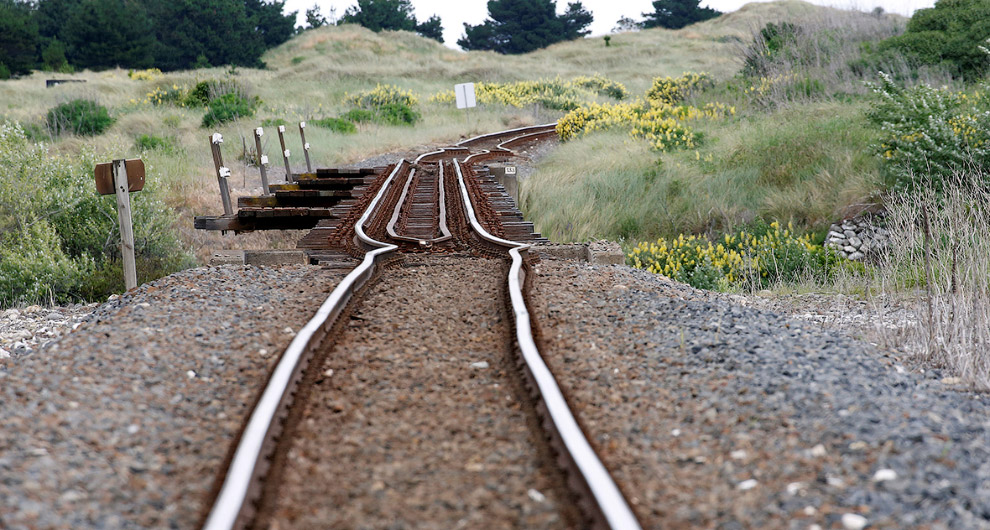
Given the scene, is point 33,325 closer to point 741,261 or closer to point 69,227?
point 69,227

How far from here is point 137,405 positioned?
3262mm

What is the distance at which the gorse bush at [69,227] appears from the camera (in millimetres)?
9438

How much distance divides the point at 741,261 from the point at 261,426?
7.32 metres

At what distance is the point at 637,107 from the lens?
22.9 meters

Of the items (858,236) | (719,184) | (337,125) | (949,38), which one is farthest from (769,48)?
(337,125)

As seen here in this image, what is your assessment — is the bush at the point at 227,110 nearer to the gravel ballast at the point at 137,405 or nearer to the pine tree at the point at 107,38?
the gravel ballast at the point at 137,405

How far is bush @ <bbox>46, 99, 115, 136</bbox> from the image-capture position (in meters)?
24.2

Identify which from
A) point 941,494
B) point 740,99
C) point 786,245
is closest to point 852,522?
point 941,494

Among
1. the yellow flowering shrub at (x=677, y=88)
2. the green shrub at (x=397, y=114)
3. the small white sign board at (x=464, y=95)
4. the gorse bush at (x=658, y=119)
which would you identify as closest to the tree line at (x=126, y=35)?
the green shrub at (x=397, y=114)

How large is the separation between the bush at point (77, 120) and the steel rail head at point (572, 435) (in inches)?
947

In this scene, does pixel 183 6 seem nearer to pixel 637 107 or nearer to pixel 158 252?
pixel 637 107

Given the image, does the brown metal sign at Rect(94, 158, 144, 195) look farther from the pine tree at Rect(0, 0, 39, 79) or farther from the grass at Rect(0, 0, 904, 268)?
the pine tree at Rect(0, 0, 39, 79)

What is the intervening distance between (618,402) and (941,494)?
4.38 feet

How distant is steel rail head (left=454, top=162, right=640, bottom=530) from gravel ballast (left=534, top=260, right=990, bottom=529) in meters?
0.14
